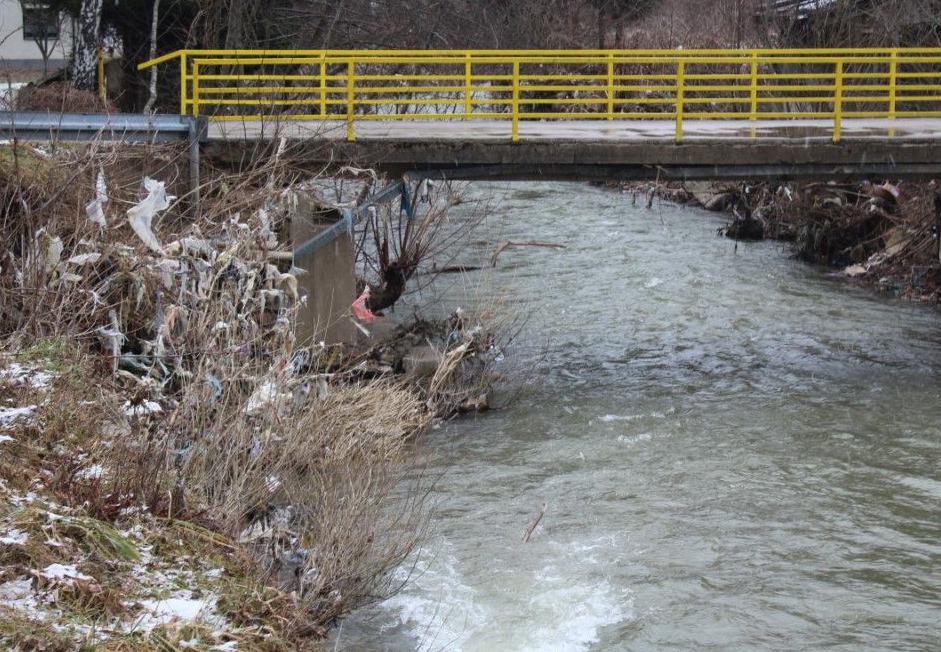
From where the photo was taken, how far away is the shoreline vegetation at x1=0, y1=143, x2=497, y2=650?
22.9 ft

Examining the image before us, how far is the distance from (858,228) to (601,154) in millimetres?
10526

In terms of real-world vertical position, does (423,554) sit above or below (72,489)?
below

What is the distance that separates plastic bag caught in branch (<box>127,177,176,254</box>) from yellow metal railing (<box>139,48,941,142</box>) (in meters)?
4.20

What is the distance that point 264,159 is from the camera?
1458 cm

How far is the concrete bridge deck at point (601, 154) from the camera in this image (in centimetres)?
1520

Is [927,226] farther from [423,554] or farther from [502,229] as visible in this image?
[423,554]

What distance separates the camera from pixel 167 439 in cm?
826

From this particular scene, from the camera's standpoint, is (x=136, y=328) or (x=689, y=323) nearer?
(x=136, y=328)

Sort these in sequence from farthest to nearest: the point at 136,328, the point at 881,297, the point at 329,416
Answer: the point at 881,297, the point at 136,328, the point at 329,416

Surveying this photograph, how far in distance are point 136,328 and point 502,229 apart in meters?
15.5

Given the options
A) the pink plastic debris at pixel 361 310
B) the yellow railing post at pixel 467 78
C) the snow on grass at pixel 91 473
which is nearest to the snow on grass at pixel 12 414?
the snow on grass at pixel 91 473

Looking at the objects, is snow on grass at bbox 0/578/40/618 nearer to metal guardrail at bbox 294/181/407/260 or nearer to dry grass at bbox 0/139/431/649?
dry grass at bbox 0/139/431/649

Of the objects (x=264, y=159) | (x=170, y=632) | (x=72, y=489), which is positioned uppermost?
(x=264, y=159)

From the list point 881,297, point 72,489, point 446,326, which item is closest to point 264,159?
point 446,326
